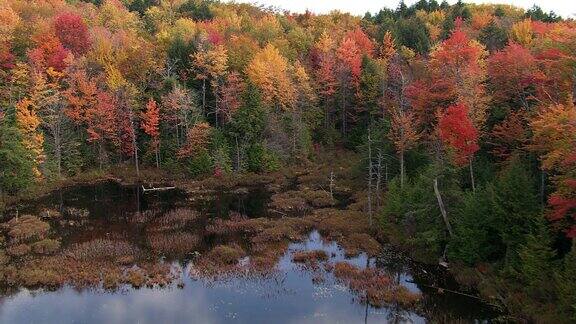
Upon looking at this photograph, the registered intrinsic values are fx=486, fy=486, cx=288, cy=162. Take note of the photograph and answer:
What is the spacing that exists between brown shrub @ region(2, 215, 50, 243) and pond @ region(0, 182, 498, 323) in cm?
54

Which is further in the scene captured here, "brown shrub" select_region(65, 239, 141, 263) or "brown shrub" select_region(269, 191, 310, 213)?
"brown shrub" select_region(269, 191, 310, 213)

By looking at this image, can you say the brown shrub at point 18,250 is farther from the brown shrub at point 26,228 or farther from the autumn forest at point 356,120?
the autumn forest at point 356,120

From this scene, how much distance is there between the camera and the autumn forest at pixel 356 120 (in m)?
27.3

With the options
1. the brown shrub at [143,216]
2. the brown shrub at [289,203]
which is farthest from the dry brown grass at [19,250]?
the brown shrub at [289,203]

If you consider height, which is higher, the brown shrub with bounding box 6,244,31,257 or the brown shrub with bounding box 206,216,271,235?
the brown shrub with bounding box 6,244,31,257

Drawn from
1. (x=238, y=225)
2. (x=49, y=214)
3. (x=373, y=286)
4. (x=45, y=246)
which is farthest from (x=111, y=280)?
(x=49, y=214)

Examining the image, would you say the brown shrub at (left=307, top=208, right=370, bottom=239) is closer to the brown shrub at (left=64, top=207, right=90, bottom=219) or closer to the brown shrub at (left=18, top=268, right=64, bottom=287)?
the brown shrub at (left=18, top=268, right=64, bottom=287)

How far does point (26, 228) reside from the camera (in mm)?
38625

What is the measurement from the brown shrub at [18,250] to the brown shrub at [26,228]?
4.85 feet

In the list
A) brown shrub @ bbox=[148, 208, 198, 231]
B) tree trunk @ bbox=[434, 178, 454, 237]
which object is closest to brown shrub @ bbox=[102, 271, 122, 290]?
brown shrub @ bbox=[148, 208, 198, 231]

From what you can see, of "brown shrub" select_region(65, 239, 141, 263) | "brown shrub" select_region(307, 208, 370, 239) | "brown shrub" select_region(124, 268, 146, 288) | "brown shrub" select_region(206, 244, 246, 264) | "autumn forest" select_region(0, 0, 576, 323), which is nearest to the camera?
"autumn forest" select_region(0, 0, 576, 323)

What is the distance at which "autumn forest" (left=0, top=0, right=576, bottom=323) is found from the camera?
1075 inches

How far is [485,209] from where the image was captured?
1136 inches

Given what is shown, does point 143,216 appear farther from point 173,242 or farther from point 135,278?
point 135,278
